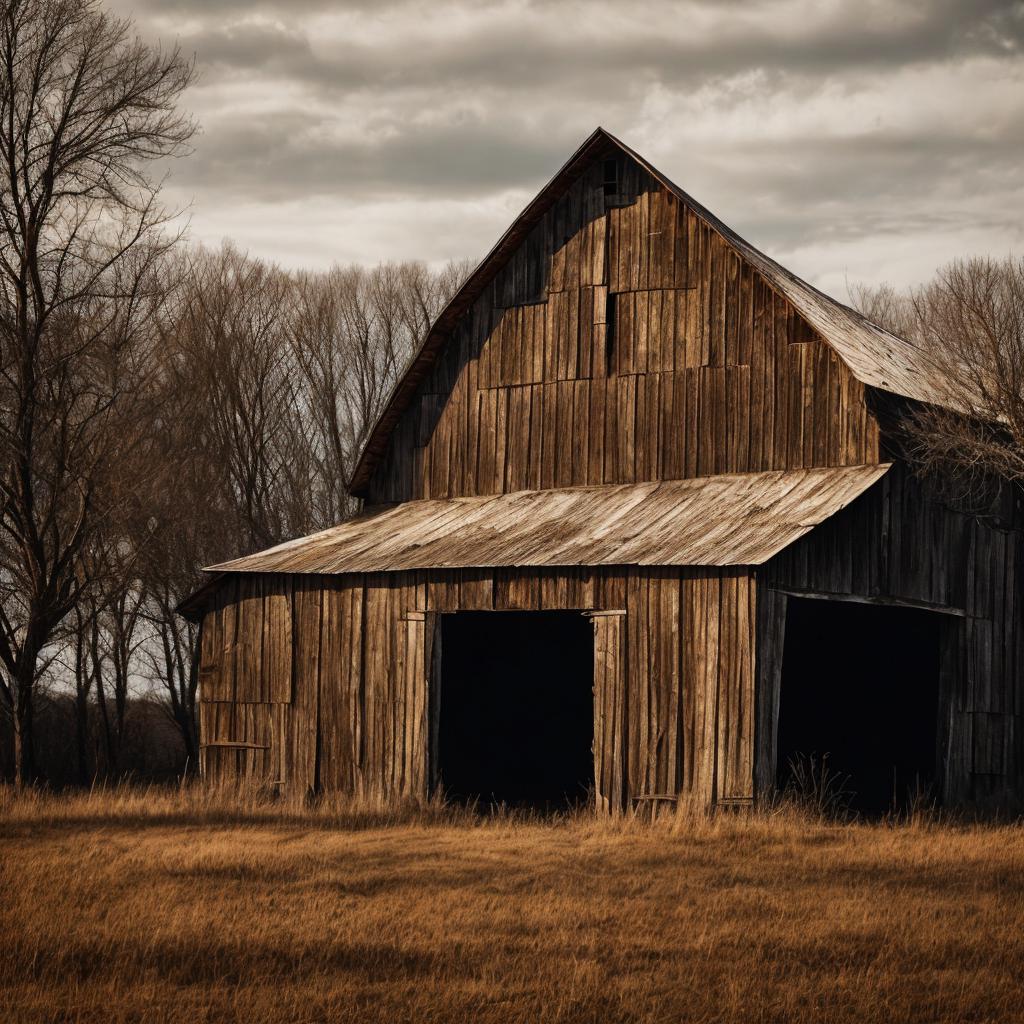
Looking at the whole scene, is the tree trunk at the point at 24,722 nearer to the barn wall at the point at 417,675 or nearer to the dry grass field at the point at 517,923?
the barn wall at the point at 417,675

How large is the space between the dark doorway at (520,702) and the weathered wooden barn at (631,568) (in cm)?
5

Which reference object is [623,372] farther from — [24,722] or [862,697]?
[24,722]

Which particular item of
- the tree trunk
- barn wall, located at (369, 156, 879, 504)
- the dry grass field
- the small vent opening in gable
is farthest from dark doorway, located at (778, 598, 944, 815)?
the tree trunk

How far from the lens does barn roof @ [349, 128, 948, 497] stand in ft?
67.9

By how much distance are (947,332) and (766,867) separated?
1188cm

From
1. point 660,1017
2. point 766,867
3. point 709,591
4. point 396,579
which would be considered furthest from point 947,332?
point 660,1017

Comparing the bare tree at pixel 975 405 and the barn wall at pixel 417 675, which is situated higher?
the bare tree at pixel 975 405

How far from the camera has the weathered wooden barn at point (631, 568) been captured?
1848 cm

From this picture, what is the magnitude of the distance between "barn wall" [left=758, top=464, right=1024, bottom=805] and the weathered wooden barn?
0.05 meters

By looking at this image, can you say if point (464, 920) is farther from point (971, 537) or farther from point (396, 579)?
point (971, 537)

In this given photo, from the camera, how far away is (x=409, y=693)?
20.9m

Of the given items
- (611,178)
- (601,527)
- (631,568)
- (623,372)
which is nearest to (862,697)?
(601,527)

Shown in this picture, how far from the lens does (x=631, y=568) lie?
18.8 m

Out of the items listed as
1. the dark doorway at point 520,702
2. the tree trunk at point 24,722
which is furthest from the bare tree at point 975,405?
the tree trunk at point 24,722
